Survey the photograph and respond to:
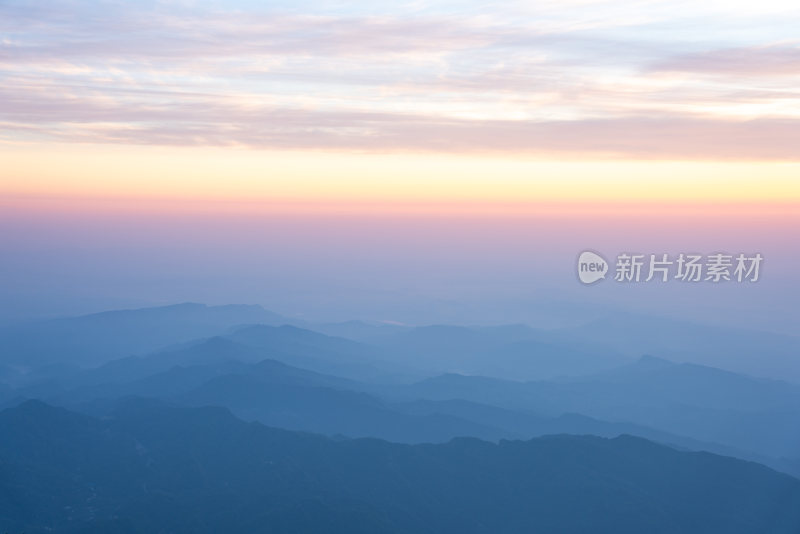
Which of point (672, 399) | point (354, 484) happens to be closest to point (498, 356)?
point (672, 399)

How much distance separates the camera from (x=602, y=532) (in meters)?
67.8

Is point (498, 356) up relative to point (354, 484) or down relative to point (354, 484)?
up

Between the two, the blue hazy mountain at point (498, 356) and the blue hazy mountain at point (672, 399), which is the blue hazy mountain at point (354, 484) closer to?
the blue hazy mountain at point (672, 399)

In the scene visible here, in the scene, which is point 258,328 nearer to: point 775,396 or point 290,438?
point 290,438

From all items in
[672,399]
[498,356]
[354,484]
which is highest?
[672,399]

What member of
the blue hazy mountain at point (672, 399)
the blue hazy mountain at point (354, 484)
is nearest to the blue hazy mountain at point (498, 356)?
the blue hazy mountain at point (672, 399)

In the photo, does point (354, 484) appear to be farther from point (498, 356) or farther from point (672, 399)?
point (498, 356)

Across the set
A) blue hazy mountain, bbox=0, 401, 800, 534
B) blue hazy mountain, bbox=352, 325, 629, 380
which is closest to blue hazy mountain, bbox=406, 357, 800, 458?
blue hazy mountain, bbox=352, 325, 629, 380

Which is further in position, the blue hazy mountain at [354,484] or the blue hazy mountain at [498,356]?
the blue hazy mountain at [498,356]

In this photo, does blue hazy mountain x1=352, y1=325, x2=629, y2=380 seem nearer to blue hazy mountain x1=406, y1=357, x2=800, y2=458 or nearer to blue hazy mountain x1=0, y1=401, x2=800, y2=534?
blue hazy mountain x1=406, y1=357, x2=800, y2=458

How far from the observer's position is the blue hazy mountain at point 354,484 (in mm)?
69375

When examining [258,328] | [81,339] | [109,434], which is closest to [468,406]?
[109,434]

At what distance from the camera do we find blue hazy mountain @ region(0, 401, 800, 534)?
69375mm

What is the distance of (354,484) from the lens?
259ft
